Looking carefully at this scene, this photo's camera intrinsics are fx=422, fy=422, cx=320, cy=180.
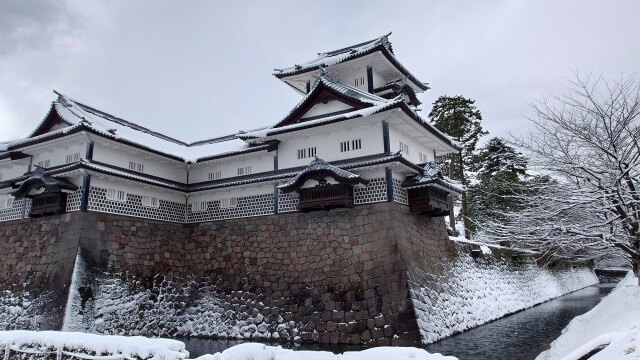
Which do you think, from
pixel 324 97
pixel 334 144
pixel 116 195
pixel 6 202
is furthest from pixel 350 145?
pixel 6 202

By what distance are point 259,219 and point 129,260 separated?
5.29 m

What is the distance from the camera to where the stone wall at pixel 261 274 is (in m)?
13.9

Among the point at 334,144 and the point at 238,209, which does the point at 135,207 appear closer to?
the point at 238,209

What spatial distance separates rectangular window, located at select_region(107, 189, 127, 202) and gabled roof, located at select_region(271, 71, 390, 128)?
674 cm

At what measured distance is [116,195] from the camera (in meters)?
16.9

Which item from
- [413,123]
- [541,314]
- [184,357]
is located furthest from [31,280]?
[541,314]

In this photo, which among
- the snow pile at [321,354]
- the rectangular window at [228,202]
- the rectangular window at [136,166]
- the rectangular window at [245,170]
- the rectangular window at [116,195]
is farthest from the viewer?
the rectangular window at [245,170]

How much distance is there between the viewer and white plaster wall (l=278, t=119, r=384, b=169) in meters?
15.7

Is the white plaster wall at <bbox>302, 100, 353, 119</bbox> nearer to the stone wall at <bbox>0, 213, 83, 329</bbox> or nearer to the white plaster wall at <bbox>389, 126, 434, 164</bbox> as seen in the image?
the white plaster wall at <bbox>389, 126, 434, 164</bbox>

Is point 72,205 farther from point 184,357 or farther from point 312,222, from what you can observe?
point 184,357

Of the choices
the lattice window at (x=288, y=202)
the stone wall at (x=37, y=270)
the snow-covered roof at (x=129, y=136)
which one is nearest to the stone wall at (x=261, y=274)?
the stone wall at (x=37, y=270)

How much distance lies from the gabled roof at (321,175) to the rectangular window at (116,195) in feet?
22.0

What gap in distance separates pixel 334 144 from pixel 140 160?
8.62m

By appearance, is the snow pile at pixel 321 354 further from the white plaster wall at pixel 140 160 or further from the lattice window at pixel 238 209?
the white plaster wall at pixel 140 160
